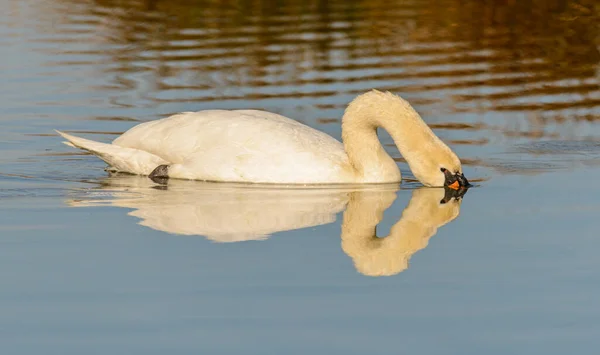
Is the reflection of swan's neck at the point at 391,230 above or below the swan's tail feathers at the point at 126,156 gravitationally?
above

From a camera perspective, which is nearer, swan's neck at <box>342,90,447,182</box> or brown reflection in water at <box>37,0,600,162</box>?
swan's neck at <box>342,90,447,182</box>

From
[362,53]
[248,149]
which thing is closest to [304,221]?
[248,149]

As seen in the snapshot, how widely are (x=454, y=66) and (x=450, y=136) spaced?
198 inches

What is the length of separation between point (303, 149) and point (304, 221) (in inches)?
56.1

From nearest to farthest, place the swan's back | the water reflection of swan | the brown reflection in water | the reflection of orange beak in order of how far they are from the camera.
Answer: the water reflection of swan → the reflection of orange beak → the swan's back → the brown reflection in water

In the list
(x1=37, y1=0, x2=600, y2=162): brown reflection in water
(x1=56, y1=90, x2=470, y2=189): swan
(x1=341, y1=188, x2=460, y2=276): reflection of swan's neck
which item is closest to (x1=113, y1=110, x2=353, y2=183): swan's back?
(x1=56, y1=90, x2=470, y2=189): swan

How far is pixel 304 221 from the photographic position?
962 cm

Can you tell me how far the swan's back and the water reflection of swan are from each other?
13 centimetres

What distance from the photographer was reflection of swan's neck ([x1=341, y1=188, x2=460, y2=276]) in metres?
8.44

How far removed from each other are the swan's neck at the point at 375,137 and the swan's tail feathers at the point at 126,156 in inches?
63.9

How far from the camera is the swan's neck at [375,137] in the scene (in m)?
10.9

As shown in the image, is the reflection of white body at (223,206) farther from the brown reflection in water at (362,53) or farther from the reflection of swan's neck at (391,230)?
the brown reflection in water at (362,53)

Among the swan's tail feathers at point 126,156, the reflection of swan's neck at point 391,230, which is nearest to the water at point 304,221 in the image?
the reflection of swan's neck at point 391,230

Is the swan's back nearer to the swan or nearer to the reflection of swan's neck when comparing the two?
the swan
